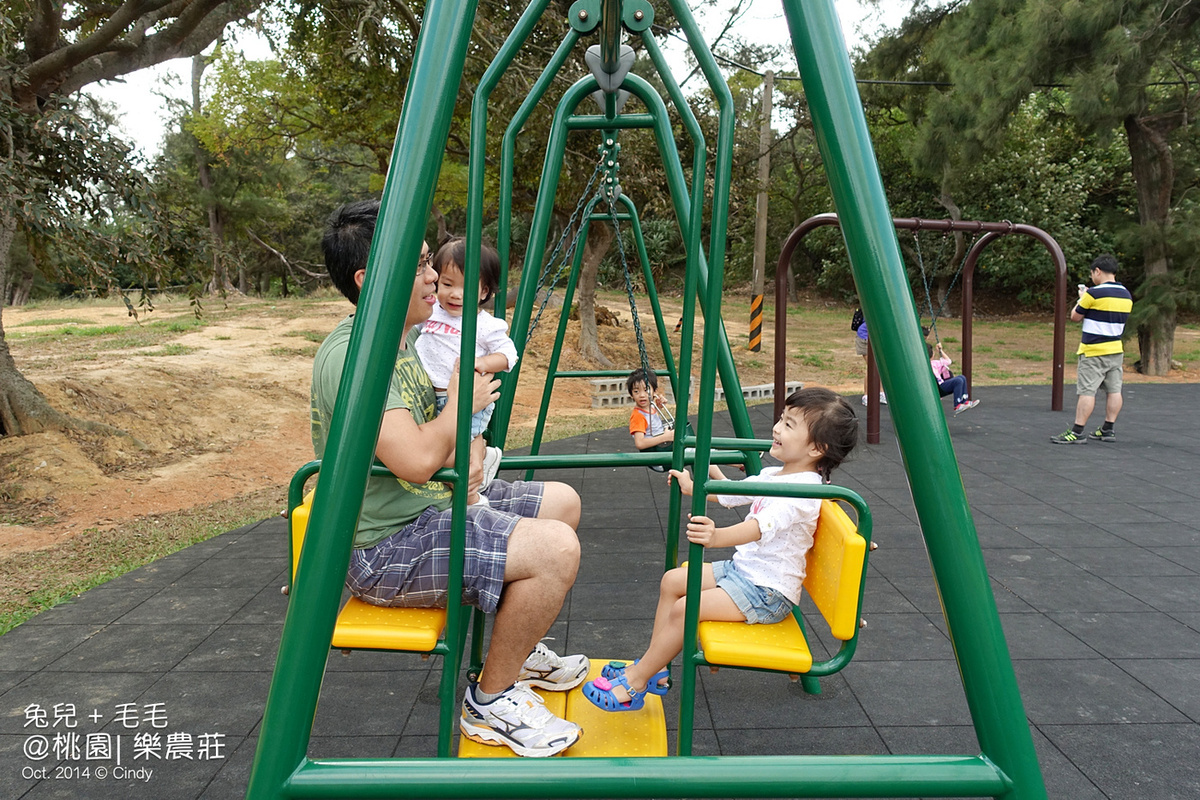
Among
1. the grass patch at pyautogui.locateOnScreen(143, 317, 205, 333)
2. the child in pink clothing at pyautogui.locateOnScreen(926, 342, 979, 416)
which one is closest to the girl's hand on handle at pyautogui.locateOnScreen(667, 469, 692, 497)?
the child in pink clothing at pyautogui.locateOnScreen(926, 342, 979, 416)

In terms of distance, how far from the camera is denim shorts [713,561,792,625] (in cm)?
191

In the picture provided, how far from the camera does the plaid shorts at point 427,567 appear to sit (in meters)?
1.69

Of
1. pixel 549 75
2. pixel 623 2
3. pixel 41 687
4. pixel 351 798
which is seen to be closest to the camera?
pixel 351 798

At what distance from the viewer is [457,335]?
2.36 metres

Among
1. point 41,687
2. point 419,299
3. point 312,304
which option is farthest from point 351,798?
point 312,304

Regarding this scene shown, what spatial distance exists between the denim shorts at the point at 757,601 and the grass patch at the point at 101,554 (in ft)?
8.36

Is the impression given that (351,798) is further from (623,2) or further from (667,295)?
(667,295)

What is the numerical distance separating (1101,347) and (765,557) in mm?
5185

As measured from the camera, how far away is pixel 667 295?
→ 2292 cm

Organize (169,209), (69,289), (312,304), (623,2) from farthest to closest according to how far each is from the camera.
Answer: (69,289), (312,304), (169,209), (623,2)

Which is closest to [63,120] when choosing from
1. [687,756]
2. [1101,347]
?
[687,756]

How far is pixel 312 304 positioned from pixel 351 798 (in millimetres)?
17105

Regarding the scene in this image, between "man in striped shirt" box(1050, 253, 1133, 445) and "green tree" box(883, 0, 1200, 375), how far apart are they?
13.2 feet

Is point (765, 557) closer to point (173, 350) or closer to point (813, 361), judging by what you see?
point (173, 350)
